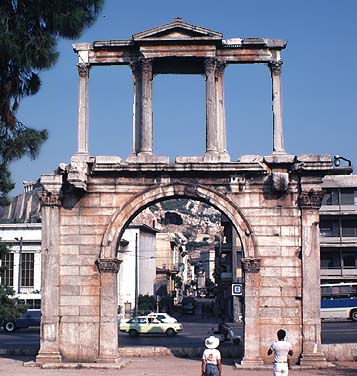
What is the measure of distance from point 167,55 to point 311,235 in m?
7.54

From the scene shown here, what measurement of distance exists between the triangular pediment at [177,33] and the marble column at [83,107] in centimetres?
207

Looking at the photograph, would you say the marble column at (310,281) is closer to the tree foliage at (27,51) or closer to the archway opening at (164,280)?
the tree foliage at (27,51)

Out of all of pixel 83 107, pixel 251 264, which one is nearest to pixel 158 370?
pixel 251 264

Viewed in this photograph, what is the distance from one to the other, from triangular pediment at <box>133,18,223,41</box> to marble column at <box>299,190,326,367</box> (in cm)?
604

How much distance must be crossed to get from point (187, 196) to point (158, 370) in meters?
5.65

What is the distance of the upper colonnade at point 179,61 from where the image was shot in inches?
953

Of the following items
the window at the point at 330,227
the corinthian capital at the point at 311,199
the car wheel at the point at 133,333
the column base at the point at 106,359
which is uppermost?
the window at the point at 330,227

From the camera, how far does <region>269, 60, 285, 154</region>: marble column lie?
24281 mm

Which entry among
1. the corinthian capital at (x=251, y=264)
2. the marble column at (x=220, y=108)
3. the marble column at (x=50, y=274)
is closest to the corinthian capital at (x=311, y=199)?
the corinthian capital at (x=251, y=264)

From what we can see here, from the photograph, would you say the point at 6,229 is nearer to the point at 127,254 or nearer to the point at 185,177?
the point at 127,254

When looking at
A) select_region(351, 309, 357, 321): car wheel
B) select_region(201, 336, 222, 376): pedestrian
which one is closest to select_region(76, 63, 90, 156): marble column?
select_region(201, 336, 222, 376): pedestrian

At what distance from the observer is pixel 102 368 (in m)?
23.0

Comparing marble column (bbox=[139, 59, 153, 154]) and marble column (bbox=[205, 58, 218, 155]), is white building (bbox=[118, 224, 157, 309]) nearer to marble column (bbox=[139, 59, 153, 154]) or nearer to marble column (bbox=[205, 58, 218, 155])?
marble column (bbox=[139, 59, 153, 154])

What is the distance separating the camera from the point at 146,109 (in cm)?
2439
